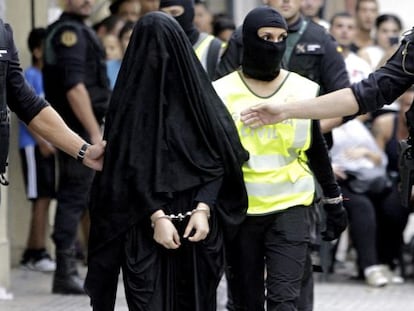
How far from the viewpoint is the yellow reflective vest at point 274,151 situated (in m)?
6.12

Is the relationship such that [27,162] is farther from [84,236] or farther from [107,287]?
[107,287]

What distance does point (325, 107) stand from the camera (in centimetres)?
577

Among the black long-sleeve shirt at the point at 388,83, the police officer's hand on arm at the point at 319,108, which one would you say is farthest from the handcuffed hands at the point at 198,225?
the black long-sleeve shirt at the point at 388,83

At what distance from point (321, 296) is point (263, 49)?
373 centimetres

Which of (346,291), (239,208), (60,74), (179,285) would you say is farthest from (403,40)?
(346,291)

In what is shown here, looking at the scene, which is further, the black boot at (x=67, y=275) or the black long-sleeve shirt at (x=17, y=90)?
the black boot at (x=67, y=275)

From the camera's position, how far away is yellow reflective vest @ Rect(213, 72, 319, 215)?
20.1 feet

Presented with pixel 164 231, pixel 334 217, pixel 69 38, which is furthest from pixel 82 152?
pixel 69 38

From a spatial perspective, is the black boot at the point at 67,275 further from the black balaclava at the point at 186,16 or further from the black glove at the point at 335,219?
the black glove at the point at 335,219

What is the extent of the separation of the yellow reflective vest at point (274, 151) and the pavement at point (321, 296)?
245 cm

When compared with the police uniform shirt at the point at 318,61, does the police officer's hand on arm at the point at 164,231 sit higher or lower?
lower

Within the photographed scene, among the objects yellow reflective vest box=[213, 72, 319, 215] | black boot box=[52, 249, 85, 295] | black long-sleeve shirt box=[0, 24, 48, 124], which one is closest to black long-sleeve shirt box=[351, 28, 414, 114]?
yellow reflective vest box=[213, 72, 319, 215]

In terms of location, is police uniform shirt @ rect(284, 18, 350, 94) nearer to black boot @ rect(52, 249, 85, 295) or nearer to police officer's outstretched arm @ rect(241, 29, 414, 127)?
police officer's outstretched arm @ rect(241, 29, 414, 127)

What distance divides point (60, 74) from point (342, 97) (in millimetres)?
3485
